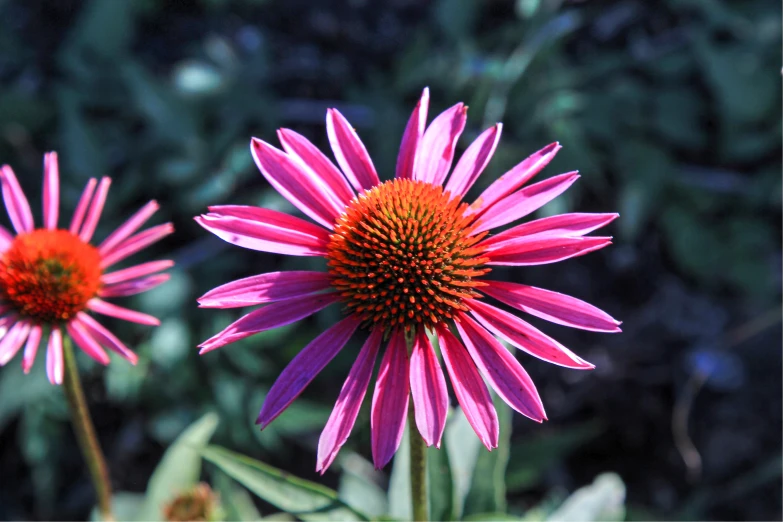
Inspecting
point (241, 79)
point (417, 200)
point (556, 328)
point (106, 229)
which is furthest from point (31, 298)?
point (556, 328)

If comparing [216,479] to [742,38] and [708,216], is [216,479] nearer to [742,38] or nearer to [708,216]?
[708,216]

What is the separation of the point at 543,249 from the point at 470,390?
31 cm

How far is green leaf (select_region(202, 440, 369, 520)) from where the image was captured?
1445 millimetres

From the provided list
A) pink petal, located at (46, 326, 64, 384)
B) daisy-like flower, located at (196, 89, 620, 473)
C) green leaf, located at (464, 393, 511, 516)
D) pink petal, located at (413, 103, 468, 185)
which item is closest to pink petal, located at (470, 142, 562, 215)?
daisy-like flower, located at (196, 89, 620, 473)

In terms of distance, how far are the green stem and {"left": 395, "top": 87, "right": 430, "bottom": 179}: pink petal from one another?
1.24 feet

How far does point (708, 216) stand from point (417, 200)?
2195 mm

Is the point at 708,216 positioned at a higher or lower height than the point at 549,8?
lower

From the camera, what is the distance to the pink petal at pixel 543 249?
1328 millimetres

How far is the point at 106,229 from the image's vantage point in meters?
2.96

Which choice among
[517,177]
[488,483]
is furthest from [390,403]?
[488,483]

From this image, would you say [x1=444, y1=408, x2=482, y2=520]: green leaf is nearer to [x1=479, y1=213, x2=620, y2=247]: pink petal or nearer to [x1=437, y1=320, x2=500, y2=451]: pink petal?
[x1=437, y1=320, x2=500, y2=451]: pink petal

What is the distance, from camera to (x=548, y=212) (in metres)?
2.82

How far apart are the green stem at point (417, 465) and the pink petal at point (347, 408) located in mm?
84

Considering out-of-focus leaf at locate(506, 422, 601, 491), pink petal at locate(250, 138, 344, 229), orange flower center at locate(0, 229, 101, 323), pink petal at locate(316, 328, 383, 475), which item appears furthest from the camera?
out-of-focus leaf at locate(506, 422, 601, 491)
